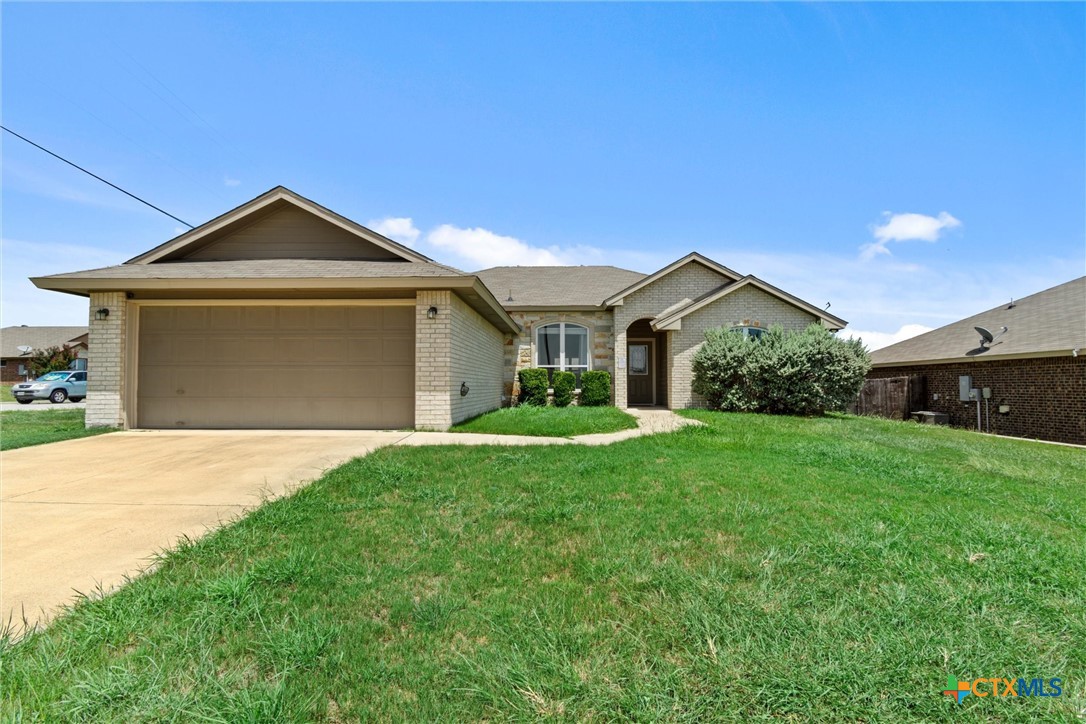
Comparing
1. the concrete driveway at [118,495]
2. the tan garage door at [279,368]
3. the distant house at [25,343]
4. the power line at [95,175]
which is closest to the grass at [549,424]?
the tan garage door at [279,368]

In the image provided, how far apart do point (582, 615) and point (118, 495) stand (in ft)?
16.1

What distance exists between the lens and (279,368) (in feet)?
32.4

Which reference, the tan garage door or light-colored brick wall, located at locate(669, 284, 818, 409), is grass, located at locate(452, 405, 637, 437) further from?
light-colored brick wall, located at locate(669, 284, 818, 409)

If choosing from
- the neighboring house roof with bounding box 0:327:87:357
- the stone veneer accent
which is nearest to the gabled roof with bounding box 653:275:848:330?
the stone veneer accent

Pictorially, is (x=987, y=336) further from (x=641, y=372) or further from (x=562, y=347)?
(x=562, y=347)

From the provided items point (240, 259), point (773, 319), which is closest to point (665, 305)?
point (773, 319)

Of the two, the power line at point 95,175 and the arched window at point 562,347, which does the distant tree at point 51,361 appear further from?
the arched window at point 562,347

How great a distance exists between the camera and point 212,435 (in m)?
8.62

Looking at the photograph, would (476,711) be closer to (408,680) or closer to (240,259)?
(408,680)

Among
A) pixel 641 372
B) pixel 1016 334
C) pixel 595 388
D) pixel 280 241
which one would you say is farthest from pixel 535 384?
pixel 1016 334

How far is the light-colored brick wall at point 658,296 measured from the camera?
15.8 m

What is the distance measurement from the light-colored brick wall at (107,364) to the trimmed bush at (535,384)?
982cm

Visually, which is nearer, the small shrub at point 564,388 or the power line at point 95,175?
the power line at point 95,175

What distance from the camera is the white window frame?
1614 cm
